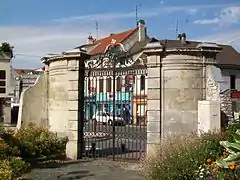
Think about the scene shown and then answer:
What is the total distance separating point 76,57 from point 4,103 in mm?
25626

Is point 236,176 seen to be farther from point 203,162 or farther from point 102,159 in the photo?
point 102,159

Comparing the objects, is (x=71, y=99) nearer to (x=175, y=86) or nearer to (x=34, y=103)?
(x=34, y=103)

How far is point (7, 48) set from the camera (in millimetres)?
37500

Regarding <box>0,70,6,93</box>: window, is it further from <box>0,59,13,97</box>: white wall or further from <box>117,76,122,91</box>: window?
<box>117,76,122,91</box>: window

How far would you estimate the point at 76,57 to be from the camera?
1501 centimetres

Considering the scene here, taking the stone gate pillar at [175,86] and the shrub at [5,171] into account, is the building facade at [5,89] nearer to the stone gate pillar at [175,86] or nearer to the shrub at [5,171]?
the stone gate pillar at [175,86]

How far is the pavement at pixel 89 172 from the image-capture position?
11.7m

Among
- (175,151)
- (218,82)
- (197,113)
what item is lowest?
(175,151)

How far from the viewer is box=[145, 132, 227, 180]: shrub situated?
8.35 m

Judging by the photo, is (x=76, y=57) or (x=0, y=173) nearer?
(x=0, y=173)

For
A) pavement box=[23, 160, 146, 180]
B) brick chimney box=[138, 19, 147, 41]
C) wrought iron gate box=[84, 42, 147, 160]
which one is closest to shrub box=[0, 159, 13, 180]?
pavement box=[23, 160, 146, 180]

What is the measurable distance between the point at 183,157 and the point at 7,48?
31.3 meters

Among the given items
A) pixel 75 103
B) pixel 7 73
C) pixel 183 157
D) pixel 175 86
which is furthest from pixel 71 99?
pixel 7 73

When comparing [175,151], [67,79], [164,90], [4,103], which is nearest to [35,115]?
[67,79]
